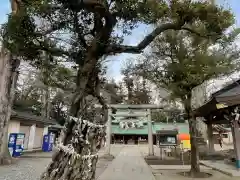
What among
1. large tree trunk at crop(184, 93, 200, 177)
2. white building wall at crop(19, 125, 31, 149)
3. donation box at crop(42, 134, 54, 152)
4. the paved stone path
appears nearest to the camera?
the paved stone path

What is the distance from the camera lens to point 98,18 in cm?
502

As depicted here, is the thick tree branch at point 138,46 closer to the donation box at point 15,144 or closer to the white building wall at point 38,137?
the donation box at point 15,144

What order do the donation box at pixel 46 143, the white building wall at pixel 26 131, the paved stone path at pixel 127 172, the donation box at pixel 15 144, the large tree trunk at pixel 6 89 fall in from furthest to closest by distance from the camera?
the donation box at pixel 46 143, the white building wall at pixel 26 131, the donation box at pixel 15 144, the large tree trunk at pixel 6 89, the paved stone path at pixel 127 172

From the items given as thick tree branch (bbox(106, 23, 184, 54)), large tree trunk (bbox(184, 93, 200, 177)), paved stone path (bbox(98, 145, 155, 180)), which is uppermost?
thick tree branch (bbox(106, 23, 184, 54))

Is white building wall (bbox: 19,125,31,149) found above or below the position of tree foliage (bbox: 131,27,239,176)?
below

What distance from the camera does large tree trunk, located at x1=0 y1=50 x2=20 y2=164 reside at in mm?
11328

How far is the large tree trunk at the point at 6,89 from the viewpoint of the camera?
1133cm

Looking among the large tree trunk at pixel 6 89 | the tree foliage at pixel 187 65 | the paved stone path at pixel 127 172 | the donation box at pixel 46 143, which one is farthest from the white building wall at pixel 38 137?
the tree foliage at pixel 187 65

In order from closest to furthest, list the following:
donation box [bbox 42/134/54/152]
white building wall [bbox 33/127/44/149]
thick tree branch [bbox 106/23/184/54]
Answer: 1. thick tree branch [bbox 106/23/184/54]
2. white building wall [bbox 33/127/44/149]
3. donation box [bbox 42/134/54/152]

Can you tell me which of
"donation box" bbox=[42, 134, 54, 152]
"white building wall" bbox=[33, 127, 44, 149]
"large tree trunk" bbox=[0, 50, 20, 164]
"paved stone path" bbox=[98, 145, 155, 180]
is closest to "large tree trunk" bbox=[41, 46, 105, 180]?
"paved stone path" bbox=[98, 145, 155, 180]

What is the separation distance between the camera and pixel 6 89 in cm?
1151

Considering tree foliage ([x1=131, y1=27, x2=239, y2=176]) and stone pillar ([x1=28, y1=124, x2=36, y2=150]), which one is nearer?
tree foliage ([x1=131, y1=27, x2=239, y2=176])

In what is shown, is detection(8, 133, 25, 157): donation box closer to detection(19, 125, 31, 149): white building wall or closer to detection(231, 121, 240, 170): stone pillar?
detection(19, 125, 31, 149): white building wall

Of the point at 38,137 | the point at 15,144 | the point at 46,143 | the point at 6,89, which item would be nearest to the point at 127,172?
the point at 6,89
